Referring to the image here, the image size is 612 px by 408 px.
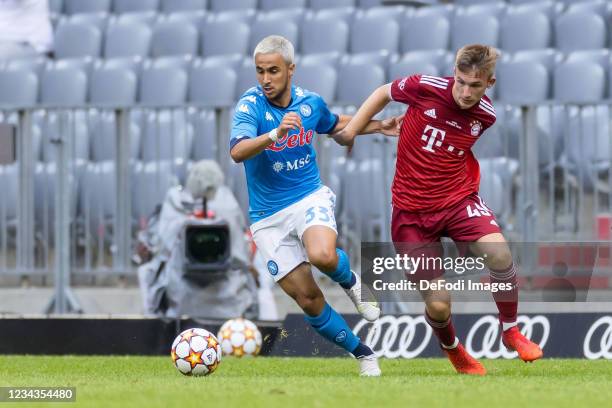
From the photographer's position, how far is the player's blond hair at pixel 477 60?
7980mm

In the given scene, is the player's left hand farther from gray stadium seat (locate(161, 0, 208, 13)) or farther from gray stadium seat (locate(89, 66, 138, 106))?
gray stadium seat (locate(161, 0, 208, 13))

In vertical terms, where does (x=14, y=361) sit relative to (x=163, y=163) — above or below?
below

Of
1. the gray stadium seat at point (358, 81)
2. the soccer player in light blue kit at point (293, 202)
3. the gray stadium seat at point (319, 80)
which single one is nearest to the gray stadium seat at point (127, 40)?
the gray stadium seat at point (319, 80)

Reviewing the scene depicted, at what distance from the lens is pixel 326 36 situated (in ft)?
52.6

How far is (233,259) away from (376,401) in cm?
620

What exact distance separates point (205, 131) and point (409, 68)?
264 cm

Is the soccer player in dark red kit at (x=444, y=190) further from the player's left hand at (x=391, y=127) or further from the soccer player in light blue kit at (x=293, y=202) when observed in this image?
the soccer player in light blue kit at (x=293, y=202)

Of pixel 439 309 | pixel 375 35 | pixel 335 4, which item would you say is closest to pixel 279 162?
pixel 439 309

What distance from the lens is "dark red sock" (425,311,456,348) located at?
27.5ft

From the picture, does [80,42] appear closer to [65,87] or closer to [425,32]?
[65,87]

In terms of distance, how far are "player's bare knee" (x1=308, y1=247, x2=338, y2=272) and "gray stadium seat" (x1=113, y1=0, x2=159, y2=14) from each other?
10.4 m

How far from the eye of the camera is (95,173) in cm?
1350

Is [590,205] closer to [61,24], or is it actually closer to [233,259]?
[233,259]

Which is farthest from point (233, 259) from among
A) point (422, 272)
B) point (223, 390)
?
point (223, 390)
